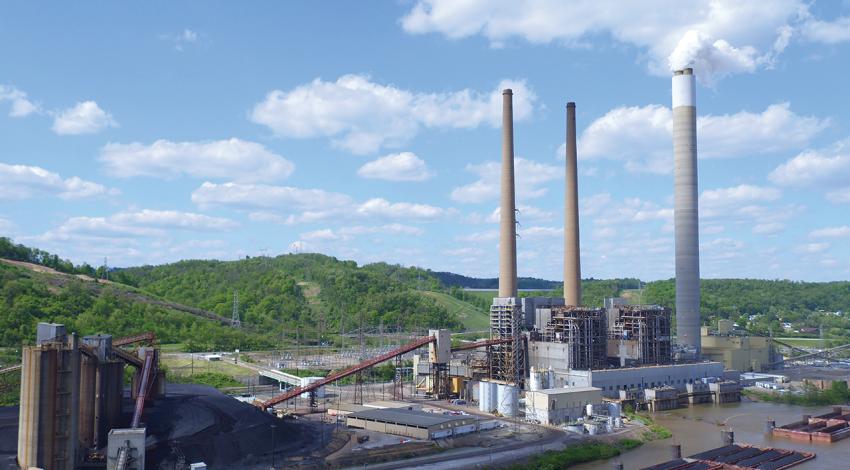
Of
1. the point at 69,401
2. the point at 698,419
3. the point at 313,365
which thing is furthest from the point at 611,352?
the point at 69,401

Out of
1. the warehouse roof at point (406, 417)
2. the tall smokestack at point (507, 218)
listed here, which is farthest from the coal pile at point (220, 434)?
the tall smokestack at point (507, 218)

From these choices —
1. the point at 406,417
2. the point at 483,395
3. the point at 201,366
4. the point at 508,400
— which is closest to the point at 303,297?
the point at 201,366

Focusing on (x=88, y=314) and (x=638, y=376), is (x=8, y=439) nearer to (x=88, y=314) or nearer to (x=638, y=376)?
(x=88, y=314)

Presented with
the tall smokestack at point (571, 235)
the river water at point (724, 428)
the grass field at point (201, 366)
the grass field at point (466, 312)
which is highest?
the tall smokestack at point (571, 235)

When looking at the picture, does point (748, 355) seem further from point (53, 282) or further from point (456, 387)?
point (53, 282)

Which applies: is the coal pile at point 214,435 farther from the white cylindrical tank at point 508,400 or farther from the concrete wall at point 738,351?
the concrete wall at point 738,351

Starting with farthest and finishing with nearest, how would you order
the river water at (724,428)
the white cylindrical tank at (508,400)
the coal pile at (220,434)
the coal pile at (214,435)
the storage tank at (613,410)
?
the white cylindrical tank at (508,400) → the storage tank at (613,410) → the river water at (724,428) → the coal pile at (220,434) → the coal pile at (214,435)

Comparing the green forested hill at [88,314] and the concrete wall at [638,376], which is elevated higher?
the green forested hill at [88,314]
